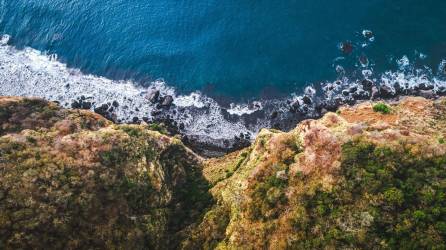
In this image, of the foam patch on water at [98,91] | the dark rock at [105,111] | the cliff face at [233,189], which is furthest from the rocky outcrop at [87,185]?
the dark rock at [105,111]

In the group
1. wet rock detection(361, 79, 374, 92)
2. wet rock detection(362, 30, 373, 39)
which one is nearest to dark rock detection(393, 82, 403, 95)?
wet rock detection(361, 79, 374, 92)

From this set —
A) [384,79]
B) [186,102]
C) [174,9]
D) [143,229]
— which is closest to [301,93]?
[384,79]

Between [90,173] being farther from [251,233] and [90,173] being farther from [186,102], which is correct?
[186,102]

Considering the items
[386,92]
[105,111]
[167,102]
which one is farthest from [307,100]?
[105,111]

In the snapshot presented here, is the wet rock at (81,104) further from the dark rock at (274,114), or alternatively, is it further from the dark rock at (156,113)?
the dark rock at (274,114)

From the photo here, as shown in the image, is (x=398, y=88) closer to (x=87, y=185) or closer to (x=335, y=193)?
(x=335, y=193)

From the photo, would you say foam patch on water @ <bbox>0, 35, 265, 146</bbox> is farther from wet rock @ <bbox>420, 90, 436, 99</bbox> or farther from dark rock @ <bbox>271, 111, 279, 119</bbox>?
wet rock @ <bbox>420, 90, 436, 99</bbox>
